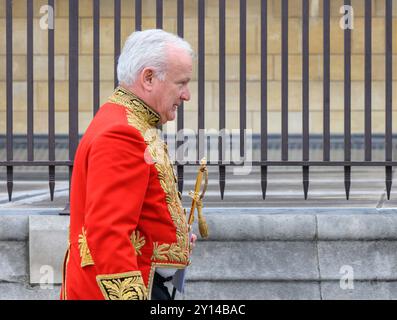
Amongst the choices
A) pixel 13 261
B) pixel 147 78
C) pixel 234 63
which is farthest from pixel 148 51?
pixel 234 63

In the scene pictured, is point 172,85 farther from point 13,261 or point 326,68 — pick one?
point 326,68

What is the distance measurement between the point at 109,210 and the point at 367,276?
3112 mm

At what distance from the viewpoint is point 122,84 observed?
3264 millimetres

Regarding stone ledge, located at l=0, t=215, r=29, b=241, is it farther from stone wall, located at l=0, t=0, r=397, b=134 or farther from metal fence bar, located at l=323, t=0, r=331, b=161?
stone wall, located at l=0, t=0, r=397, b=134

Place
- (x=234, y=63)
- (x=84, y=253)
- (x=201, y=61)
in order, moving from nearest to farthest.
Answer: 1. (x=84, y=253)
2. (x=201, y=61)
3. (x=234, y=63)

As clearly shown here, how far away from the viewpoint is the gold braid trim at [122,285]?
3004 millimetres

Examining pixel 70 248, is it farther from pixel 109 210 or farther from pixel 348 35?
pixel 348 35

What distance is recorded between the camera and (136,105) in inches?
128

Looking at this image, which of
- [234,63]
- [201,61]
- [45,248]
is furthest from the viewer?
[234,63]

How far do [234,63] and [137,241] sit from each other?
11340 millimetres

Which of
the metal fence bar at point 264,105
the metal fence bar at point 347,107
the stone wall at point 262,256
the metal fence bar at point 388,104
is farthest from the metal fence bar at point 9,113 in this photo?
the metal fence bar at point 388,104

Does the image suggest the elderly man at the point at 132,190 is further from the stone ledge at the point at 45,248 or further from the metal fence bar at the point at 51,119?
the metal fence bar at the point at 51,119

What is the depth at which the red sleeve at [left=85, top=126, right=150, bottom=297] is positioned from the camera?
2.96m
